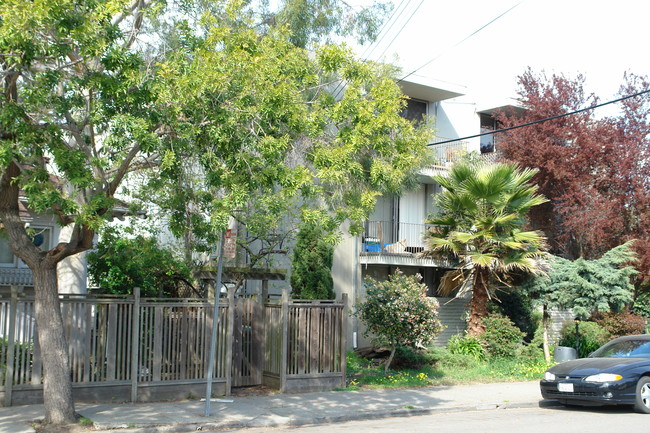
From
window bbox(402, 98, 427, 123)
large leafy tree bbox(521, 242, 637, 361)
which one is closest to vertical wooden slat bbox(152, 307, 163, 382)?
large leafy tree bbox(521, 242, 637, 361)

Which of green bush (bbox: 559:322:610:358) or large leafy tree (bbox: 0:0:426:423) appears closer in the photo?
large leafy tree (bbox: 0:0:426:423)

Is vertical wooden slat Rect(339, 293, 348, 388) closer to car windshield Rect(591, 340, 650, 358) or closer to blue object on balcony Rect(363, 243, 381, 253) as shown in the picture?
car windshield Rect(591, 340, 650, 358)

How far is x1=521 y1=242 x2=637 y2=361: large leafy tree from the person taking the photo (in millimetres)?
18703

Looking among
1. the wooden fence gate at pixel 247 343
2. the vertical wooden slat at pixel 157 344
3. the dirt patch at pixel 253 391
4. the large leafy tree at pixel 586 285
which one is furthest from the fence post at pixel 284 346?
the large leafy tree at pixel 586 285

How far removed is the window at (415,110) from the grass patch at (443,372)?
9.11m

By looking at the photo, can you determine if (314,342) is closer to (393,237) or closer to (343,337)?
(343,337)

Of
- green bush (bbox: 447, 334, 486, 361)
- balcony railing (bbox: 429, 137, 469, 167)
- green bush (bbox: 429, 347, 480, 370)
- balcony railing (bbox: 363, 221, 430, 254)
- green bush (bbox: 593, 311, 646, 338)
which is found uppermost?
balcony railing (bbox: 429, 137, 469, 167)

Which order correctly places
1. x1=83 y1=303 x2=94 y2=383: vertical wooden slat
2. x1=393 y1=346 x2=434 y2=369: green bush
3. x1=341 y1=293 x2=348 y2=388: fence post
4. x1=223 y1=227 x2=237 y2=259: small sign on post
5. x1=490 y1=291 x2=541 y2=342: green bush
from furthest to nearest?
1. x1=490 y1=291 x2=541 y2=342: green bush
2. x1=393 y1=346 x2=434 y2=369: green bush
3. x1=341 y1=293 x2=348 y2=388: fence post
4. x1=83 y1=303 x2=94 y2=383: vertical wooden slat
5. x1=223 y1=227 x2=237 y2=259: small sign on post

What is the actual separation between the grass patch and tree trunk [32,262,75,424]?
6.67 meters

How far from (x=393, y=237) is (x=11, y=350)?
14.3m

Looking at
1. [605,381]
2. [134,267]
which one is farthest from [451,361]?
[134,267]

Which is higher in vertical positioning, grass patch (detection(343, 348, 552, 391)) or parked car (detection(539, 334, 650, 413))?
parked car (detection(539, 334, 650, 413))

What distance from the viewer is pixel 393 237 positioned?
23.5 meters

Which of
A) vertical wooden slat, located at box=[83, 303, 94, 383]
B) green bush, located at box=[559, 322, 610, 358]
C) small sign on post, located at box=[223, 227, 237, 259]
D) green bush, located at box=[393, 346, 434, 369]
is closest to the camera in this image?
small sign on post, located at box=[223, 227, 237, 259]
